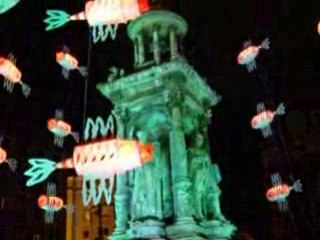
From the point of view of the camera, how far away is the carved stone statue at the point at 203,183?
62.2ft

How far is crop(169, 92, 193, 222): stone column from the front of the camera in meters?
17.5

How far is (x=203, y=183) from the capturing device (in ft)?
63.1

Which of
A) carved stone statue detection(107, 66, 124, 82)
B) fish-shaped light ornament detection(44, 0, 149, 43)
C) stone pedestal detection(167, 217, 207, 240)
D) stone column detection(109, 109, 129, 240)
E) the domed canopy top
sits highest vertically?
the domed canopy top

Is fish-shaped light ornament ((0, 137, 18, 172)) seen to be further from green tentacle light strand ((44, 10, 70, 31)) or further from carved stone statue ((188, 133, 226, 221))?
carved stone statue ((188, 133, 226, 221))

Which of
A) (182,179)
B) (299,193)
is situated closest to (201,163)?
(182,179)

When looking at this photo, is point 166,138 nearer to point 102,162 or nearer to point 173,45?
point 173,45

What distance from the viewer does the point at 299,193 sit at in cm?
4269

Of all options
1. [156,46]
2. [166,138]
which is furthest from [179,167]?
[156,46]

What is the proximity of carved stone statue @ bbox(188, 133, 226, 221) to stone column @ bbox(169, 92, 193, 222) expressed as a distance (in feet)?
3.10

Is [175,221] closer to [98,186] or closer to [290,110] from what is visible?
[98,186]

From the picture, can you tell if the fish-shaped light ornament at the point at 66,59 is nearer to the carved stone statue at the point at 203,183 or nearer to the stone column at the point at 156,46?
the stone column at the point at 156,46

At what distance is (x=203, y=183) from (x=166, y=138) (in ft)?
6.56

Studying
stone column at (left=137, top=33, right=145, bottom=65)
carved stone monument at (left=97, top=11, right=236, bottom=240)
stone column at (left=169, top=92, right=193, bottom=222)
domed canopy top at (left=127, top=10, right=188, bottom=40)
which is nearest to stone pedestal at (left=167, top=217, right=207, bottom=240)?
carved stone monument at (left=97, top=11, right=236, bottom=240)

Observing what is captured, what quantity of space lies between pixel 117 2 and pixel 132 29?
378 cm
